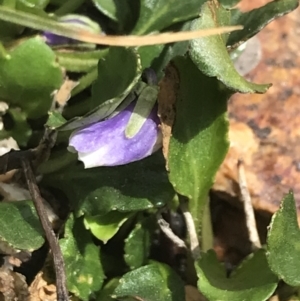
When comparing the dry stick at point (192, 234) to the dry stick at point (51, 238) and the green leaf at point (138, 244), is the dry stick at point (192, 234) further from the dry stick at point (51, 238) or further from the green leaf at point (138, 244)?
the dry stick at point (51, 238)

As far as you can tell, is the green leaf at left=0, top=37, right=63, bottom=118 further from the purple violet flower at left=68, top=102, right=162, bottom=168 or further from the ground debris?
the ground debris

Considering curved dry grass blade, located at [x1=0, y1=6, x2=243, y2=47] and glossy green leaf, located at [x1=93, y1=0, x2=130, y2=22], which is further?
glossy green leaf, located at [x1=93, y1=0, x2=130, y2=22]


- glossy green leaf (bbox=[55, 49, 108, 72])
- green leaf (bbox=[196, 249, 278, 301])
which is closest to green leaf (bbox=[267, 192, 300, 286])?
green leaf (bbox=[196, 249, 278, 301])

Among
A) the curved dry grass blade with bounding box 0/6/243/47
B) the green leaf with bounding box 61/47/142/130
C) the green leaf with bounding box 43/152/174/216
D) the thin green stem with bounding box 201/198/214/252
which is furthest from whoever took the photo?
the thin green stem with bounding box 201/198/214/252

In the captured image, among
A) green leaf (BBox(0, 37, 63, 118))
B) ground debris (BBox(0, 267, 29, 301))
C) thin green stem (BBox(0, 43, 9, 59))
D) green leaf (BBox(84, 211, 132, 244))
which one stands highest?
thin green stem (BBox(0, 43, 9, 59))

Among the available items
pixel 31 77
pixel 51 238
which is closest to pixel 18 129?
pixel 31 77

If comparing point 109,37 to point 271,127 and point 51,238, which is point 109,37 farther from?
point 271,127

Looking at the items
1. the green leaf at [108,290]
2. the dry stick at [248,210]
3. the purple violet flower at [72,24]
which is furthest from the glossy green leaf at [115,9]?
the green leaf at [108,290]

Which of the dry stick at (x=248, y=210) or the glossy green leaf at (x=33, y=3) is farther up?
the glossy green leaf at (x=33, y=3)
